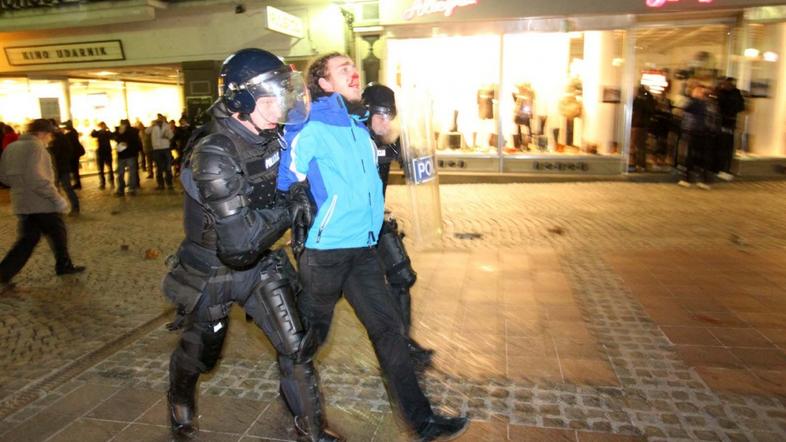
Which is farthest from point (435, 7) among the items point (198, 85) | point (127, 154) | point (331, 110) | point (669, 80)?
point (331, 110)

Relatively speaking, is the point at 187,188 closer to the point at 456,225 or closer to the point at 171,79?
the point at 456,225

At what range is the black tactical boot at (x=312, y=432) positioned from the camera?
120 inches

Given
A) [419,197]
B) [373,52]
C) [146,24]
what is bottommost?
[419,197]

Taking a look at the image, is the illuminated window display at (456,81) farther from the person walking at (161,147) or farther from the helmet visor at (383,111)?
the helmet visor at (383,111)

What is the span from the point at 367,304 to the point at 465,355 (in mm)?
1448

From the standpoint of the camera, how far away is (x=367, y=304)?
125 inches

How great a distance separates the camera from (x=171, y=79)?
2061cm

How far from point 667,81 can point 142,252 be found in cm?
1174

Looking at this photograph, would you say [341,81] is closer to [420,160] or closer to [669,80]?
[420,160]

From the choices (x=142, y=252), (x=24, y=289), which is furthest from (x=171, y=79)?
(x=24, y=289)

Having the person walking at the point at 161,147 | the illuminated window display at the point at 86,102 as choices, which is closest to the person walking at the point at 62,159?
the person walking at the point at 161,147

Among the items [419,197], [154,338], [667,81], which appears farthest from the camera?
[667,81]

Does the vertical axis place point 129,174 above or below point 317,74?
below

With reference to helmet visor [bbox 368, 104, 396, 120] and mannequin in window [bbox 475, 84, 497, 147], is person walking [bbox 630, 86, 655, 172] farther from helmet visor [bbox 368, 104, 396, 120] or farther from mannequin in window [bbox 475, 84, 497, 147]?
helmet visor [bbox 368, 104, 396, 120]
